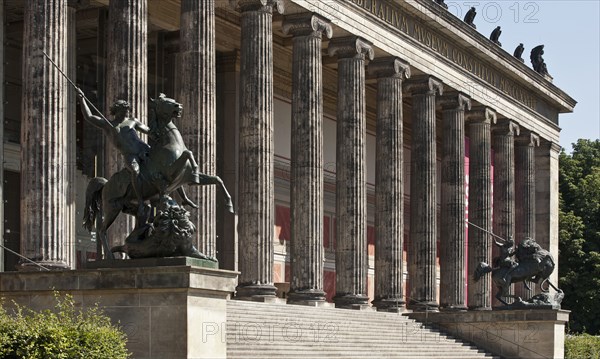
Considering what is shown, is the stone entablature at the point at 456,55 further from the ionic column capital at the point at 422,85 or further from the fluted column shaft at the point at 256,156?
the fluted column shaft at the point at 256,156

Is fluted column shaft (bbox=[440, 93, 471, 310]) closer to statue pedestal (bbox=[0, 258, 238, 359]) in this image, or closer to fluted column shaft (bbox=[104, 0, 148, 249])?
fluted column shaft (bbox=[104, 0, 148, 249])

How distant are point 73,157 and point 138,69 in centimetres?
524

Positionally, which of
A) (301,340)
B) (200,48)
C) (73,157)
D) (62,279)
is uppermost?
(200,48)

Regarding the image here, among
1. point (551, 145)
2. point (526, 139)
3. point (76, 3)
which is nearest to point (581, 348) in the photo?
point (526, 139)

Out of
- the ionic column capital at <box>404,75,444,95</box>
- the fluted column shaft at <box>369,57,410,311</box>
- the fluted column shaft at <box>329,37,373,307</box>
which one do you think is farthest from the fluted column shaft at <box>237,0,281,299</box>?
the ionic column capital at <box>404,75,444,95</box>

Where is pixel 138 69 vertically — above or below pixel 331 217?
above

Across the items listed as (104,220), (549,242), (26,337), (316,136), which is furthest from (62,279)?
(549,242)

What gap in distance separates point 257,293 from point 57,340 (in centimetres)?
1845

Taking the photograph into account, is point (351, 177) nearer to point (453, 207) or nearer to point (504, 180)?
point (453, 207)

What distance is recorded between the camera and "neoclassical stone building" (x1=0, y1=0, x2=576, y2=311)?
3228 cm

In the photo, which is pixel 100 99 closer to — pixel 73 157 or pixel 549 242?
pixel 73 157

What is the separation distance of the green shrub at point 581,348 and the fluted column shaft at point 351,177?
13.0 metres

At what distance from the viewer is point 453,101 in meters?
54.3

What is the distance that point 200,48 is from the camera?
35.5 m
